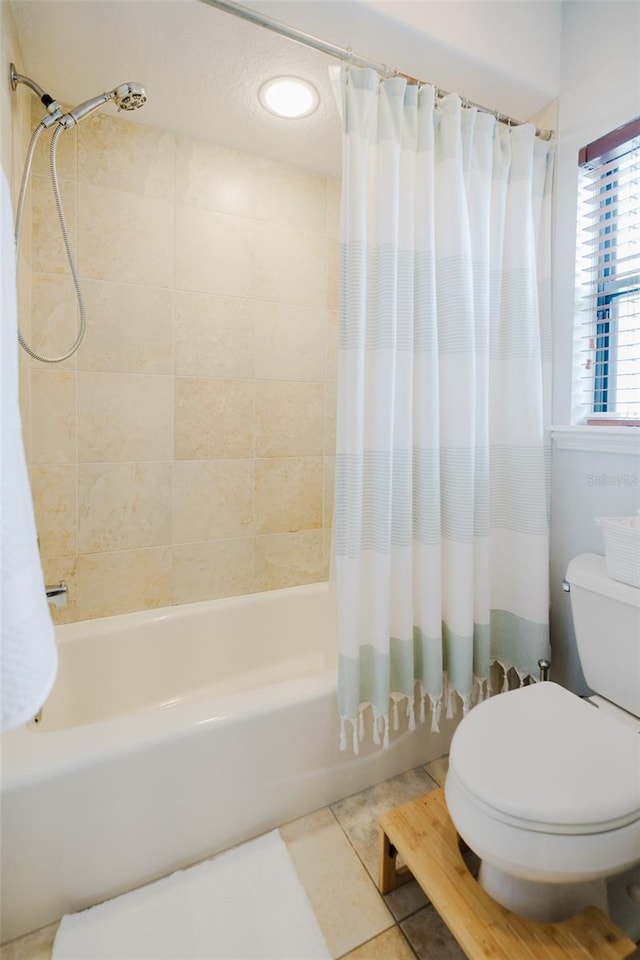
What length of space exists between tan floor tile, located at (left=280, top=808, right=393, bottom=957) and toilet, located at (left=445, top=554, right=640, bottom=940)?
299 mm

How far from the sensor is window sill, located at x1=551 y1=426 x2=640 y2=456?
138cm

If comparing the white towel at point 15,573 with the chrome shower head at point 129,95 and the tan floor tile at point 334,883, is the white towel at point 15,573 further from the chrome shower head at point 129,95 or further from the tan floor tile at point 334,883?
the tan floor tile at point 334,883

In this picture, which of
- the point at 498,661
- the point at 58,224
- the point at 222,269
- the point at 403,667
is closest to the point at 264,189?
the point at 222,269

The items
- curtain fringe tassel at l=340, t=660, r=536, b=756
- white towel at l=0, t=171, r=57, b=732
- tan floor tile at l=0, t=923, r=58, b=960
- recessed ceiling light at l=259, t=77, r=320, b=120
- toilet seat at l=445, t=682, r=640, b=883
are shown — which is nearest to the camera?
white towel at l=0, t=171, r=57, b=732

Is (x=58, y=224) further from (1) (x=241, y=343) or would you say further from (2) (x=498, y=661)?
(2) (x=498, y=661)

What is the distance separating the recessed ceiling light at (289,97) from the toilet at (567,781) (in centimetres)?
175

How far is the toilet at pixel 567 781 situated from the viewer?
84cm

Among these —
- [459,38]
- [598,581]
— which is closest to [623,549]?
[598,581]

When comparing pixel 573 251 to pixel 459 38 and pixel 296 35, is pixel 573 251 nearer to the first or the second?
pixel 459 38

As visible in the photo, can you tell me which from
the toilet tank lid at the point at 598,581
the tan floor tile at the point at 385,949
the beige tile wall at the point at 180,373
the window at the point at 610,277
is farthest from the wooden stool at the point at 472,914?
the window at the point at 610,277

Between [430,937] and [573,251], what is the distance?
2012 millimetres

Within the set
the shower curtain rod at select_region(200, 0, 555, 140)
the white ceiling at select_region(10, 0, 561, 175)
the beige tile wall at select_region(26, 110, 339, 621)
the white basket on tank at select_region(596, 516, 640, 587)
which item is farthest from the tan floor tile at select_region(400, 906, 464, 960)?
the white ceiling at select_region(10, 0, 561, 175)

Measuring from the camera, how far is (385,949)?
105cm

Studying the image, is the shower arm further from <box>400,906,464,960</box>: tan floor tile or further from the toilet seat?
<box>400,906,464,960</box>: tan floor tile
